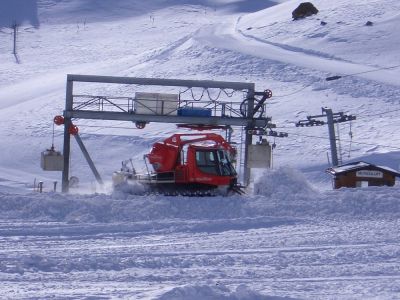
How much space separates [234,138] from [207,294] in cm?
3772

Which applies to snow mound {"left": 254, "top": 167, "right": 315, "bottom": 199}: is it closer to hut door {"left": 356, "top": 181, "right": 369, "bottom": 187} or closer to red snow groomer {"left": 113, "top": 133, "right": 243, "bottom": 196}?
red snow groomer {"left": 113, "top": 133, "right": 243, "bottom": 196}

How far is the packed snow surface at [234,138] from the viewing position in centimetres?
1252

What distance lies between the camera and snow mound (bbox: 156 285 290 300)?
10.4m

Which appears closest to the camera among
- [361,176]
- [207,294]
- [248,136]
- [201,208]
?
[207,294]

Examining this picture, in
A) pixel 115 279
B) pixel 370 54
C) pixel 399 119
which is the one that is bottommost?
pixel 115 279

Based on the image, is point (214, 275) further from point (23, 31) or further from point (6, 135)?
point (23, 31)

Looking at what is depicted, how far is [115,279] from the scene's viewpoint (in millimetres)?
12117

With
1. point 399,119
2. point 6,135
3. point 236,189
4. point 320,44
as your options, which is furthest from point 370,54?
point 236,189

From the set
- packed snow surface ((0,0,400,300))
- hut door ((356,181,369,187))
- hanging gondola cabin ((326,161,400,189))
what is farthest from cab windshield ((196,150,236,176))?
hut door ((356,181,369,187))

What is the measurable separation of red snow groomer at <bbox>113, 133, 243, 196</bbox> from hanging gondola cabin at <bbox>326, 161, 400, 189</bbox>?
5694 millimetres

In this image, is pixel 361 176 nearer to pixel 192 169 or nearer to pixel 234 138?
pixel 192 169

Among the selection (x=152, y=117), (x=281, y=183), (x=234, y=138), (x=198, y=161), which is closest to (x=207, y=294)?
(x=281, y=183)

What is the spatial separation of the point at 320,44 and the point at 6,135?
25415mm

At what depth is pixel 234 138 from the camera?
48062mm
